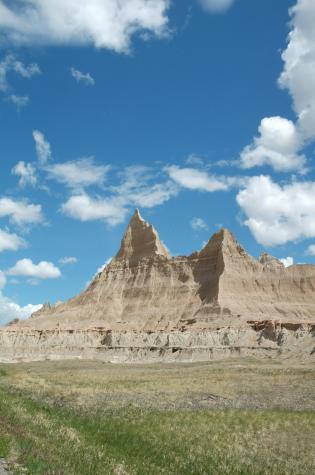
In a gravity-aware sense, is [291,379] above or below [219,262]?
below

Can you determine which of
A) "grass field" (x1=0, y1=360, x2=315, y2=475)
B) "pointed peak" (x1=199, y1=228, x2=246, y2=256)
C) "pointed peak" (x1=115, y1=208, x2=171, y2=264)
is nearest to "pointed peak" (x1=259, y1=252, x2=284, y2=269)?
"pointed peak" (x1=199, y1=228, x2=246, y2=256)

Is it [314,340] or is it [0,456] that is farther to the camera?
[314,340]

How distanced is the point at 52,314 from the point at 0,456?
128445 millimetres

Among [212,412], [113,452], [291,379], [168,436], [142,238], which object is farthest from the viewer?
[142,238]

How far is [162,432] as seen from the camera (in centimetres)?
2002

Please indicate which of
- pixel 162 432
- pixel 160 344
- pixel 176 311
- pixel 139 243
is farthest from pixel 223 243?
pixel 162 432

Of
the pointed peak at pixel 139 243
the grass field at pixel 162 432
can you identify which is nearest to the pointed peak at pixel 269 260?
the pointed peak at pixel 139 243

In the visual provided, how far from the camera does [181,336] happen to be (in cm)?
9638

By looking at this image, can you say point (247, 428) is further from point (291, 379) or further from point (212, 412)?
point (291, 379)

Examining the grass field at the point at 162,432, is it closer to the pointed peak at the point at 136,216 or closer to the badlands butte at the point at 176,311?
the badlands butte at the point at 176,311

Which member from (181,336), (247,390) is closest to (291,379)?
(247,390)

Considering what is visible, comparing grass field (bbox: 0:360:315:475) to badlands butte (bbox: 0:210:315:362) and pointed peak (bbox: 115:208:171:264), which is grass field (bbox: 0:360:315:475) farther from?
pointed peak (bbox: 115:208:171:264)

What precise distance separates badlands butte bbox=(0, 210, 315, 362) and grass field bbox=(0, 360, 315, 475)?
47.1 m

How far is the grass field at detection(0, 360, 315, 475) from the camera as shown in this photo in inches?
525
